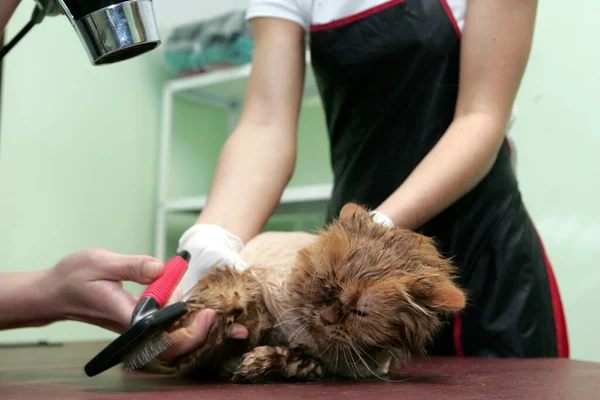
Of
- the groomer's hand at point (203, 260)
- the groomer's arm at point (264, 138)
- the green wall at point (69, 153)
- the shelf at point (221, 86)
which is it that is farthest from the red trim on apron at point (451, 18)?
the green wall at point (69, 153)

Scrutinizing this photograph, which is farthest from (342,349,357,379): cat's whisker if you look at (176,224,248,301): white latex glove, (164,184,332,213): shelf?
(164,184,332,213): shelf

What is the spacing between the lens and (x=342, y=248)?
0.86 metres

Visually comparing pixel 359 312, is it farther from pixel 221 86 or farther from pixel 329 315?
pixel 221 86

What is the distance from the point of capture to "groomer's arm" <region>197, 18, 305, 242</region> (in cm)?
117

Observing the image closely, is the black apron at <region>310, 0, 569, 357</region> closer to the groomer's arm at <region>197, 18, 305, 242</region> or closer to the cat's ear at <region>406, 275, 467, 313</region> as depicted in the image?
the groomer's arm at <region>197, 18, 305, 242</region>

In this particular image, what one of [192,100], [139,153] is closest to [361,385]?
[139,153]

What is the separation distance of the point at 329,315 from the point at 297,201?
1.48 meters

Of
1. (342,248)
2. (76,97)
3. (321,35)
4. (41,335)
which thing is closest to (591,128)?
(321,35)

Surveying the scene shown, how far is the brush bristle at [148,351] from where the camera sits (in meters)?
0.71

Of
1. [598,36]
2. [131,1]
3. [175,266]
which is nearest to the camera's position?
[131,1]

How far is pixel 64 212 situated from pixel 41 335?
0.46 m

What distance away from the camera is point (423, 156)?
1262 mm

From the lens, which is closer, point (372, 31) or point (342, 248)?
point (342, 248)

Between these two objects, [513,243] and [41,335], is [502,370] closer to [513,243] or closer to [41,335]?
[513,243]
